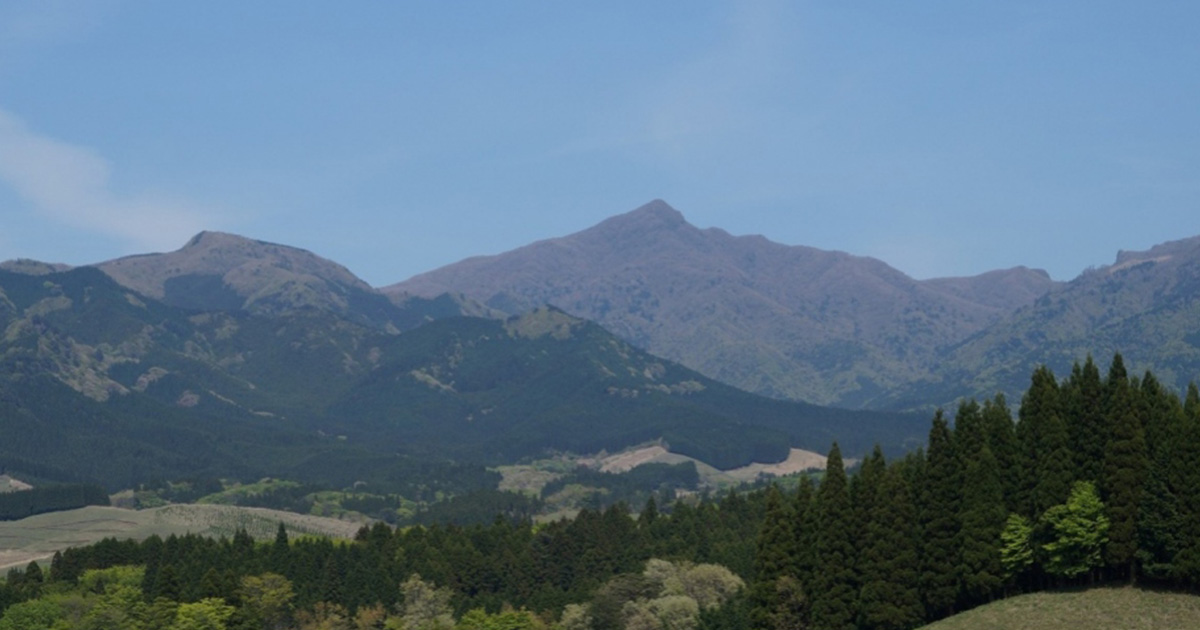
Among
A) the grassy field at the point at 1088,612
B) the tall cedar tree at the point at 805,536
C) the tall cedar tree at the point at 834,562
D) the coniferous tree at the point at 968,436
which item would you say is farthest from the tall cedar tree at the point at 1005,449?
the tall cedar tree at the point at 805,536

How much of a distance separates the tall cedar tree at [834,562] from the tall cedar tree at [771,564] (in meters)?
4.09

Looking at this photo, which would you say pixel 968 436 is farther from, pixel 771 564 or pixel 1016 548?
pixel 771 564

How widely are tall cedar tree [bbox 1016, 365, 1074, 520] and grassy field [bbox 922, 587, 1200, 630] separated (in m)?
8.40

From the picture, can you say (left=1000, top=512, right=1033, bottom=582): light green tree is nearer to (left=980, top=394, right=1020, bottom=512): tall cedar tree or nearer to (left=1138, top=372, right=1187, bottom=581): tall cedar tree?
(left=980, top=394, right=1020, bottom=512): tall cedar tree

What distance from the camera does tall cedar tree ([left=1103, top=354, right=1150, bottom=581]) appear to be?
136625 mm

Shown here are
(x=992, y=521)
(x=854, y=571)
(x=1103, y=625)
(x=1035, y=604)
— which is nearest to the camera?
(x=1103, y=625)

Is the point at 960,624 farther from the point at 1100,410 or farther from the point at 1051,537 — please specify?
the point at 1100,410

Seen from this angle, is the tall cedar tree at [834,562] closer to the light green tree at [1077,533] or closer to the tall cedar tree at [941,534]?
the tall cedar tree at [941,534]

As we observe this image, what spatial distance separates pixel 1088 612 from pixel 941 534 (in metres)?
22.1

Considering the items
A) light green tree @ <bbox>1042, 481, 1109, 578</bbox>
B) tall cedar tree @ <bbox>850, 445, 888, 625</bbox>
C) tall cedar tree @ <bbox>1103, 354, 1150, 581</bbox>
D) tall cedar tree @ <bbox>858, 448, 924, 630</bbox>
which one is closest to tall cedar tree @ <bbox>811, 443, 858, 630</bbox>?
tall cedar tree @ <bbox>850, 445, 888, 625</bbox>

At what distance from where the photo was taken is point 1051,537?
142 m

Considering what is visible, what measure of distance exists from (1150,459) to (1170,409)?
24.2 ft

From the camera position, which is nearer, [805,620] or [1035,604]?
[1035,604]

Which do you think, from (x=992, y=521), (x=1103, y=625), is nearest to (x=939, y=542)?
(x=992, y=521)
